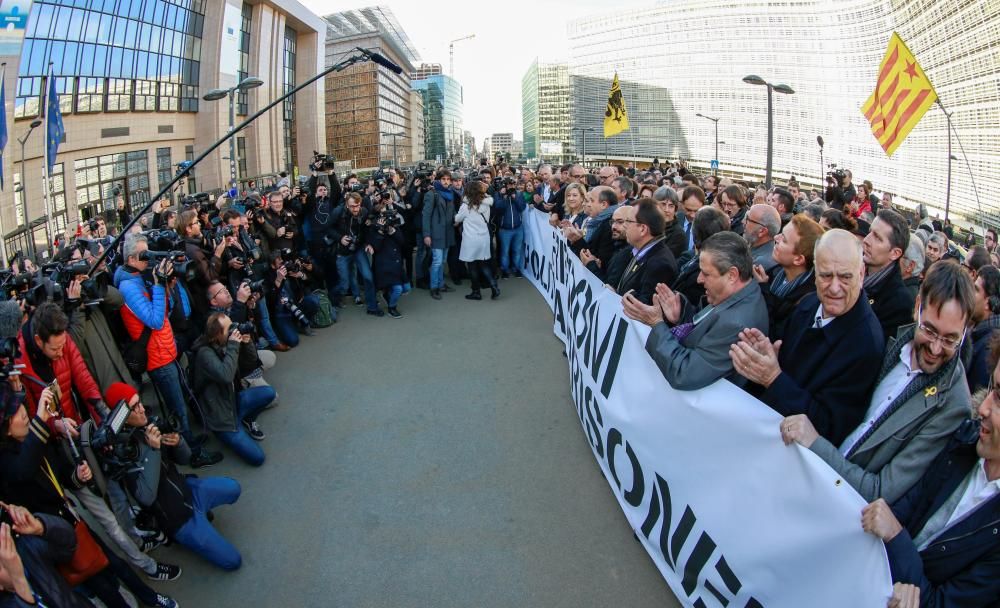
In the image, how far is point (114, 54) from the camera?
30047 mm

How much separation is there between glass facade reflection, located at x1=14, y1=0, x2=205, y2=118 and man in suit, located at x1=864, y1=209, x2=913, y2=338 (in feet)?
96.4

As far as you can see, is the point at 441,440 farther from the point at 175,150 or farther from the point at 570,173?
the point at 175,150

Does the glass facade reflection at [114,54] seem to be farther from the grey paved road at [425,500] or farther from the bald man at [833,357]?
the bald man at [833,357]

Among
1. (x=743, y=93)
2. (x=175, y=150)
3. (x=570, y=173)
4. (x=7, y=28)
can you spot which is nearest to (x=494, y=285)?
(x=570, y=173)

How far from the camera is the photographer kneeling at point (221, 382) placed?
4.47 m

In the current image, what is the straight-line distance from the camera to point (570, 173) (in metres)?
9.48

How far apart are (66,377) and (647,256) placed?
4022mm

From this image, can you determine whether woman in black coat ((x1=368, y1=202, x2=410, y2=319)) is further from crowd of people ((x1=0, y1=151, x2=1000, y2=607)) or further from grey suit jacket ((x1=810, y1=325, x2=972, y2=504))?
grey suit jacket ((x1=810, y1=325, x2=972, y2=504))

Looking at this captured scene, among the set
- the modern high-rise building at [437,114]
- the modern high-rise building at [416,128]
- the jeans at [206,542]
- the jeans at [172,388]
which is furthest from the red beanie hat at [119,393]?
the modern high-rise building at [437,114]

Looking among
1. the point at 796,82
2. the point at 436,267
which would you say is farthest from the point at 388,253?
the point at 796,82

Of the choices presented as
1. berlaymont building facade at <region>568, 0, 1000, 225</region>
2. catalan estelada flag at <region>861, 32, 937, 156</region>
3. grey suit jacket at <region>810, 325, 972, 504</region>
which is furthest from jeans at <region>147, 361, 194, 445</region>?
berlaymont building facade at <region>568, 0, 1000, 225</region>

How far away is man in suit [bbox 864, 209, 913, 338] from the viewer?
3129 mm

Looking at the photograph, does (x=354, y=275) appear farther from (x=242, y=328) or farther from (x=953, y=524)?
(x=953, y=524)

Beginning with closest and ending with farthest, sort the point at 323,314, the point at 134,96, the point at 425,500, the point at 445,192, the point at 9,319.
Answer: the point at 9,319, the point at 425,500, the point at 323,314, the point at 445,192, the point at 134,96
